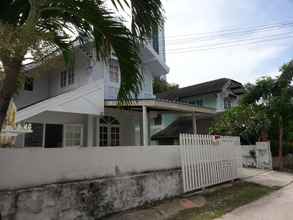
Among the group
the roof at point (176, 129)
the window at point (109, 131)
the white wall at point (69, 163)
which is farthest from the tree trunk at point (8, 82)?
the roof at point (176, 129)

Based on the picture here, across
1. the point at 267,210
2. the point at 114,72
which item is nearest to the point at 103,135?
the point at 114,72

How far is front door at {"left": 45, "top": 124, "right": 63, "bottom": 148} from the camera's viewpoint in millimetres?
12054

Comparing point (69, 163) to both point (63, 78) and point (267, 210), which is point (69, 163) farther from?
point (63, 78)

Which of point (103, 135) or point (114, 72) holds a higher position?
point (114, 72)

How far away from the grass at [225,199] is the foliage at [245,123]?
697 cm

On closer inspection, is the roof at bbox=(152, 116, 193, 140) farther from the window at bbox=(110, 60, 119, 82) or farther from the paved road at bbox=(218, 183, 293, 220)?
the paved road at bbox=(218, 183, 293, 220)

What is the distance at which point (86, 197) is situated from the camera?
578 centimetres

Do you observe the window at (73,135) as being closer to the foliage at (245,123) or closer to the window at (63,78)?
the window at (63,78)

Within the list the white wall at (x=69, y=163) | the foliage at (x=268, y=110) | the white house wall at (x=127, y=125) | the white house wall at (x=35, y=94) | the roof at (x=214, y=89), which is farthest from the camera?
the roof at (x=214, y=89)

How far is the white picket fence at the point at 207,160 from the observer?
28.2 ft

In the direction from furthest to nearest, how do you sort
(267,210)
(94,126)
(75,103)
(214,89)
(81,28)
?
(214,89)
(94,126)
(75,103)
(267,210)
(81,28)

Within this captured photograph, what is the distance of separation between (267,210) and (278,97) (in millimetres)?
11069

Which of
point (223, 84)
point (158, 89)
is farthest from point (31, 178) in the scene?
point (158, 89)

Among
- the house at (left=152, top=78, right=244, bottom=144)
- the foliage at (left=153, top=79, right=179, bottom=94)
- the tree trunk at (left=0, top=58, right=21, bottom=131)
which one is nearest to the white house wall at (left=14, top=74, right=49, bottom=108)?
the tree trunk at (left=0, top=58, right=21, bottom=131)
